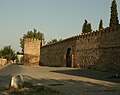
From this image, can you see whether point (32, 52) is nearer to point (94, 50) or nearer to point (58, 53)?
point (58, 53)

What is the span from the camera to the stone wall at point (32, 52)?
53750 millimetres

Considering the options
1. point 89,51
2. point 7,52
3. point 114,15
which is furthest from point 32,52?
point 7,52

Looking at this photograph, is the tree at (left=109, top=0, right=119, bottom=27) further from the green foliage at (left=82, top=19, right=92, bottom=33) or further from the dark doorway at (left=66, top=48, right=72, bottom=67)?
the green foliage at (left=82, top=19, right=92, bottom=33)

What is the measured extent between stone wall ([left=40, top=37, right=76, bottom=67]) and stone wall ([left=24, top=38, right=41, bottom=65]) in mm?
2542

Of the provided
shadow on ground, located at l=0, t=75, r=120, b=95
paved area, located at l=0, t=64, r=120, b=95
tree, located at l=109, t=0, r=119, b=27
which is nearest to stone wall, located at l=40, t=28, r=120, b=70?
paved area, located at l=0, t=64, r=120, b=95

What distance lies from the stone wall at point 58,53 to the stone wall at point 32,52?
2.54 m

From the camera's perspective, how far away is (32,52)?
54.6m

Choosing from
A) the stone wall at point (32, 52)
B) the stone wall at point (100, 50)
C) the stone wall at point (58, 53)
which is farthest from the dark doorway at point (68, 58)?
the stone wall at point (32, 52)

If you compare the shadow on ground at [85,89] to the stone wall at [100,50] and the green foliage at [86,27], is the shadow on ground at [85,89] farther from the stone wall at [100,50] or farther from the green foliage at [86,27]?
the green foliage at [86,27]

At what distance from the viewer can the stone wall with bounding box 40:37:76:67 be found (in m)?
34.9

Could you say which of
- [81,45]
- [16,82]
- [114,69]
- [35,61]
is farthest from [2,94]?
[35,61]

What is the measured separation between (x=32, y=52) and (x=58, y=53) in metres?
15.0

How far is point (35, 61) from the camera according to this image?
177ft

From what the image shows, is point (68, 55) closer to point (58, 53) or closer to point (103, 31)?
point (58, 53)
